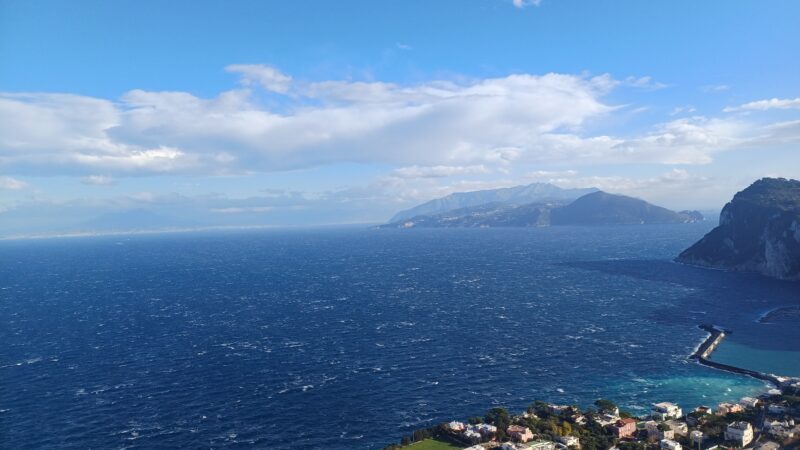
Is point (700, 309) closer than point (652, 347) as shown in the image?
No

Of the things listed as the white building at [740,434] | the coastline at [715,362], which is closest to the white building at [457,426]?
the white building at [740,434]

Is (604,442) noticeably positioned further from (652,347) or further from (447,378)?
(652,347)

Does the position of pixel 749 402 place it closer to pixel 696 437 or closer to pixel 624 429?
pixel 696 437

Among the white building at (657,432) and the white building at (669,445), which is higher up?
the white building at (657,432)

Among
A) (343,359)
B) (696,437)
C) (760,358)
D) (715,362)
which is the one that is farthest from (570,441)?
(760,358)

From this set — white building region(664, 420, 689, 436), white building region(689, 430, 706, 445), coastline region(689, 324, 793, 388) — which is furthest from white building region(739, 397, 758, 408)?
white building region(689, 430, 706, 445)

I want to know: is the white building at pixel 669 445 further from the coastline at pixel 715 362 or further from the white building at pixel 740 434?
the coastline at pixel 715 362

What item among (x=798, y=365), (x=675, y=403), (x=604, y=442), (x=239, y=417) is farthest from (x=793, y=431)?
(x=239, y=417)
